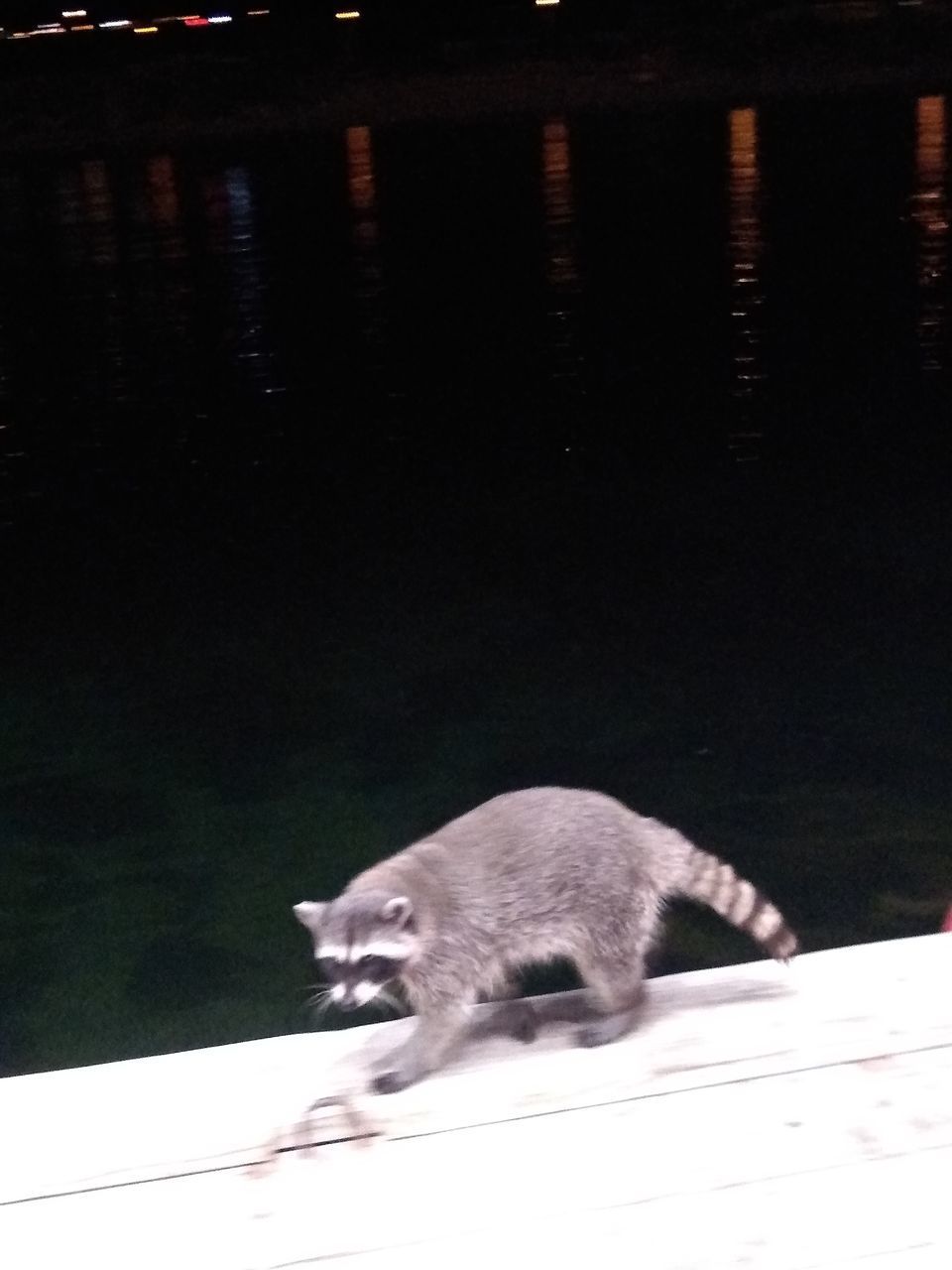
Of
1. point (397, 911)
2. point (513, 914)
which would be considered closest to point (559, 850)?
point (513, 914)

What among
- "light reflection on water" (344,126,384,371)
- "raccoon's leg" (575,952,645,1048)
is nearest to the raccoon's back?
"raccoon's leg" (575,952,645,1048)

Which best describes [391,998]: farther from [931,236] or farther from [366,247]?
[366,247]

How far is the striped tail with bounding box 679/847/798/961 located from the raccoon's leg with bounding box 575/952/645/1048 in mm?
187

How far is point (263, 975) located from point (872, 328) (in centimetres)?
1038

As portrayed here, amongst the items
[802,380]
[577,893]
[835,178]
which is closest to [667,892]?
[577,893]

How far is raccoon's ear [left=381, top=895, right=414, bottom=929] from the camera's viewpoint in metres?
2.61

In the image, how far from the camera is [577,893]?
283cm

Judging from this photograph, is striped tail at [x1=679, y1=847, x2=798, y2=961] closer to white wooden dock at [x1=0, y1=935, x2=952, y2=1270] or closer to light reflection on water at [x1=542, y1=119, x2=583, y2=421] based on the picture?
white wooden dock at [x1=0, y1=935, x2=952, y2=1270]

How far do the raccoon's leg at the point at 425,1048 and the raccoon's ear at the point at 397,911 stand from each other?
0.19 m

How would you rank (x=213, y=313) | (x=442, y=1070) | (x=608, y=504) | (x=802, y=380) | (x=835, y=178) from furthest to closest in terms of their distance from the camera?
(x=835, y=178) → (x=213, y=313) → (x=802, y=380) → (x=608, y=504) → (x=442, y=1070)

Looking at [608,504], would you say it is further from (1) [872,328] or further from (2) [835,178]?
(2) [835,178]

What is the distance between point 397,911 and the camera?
2617 mm

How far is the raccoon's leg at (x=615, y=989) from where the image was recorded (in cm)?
276

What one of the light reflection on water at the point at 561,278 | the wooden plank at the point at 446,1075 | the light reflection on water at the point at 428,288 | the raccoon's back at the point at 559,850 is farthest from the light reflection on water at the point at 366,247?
the wooden plank at the point at 446,1075
